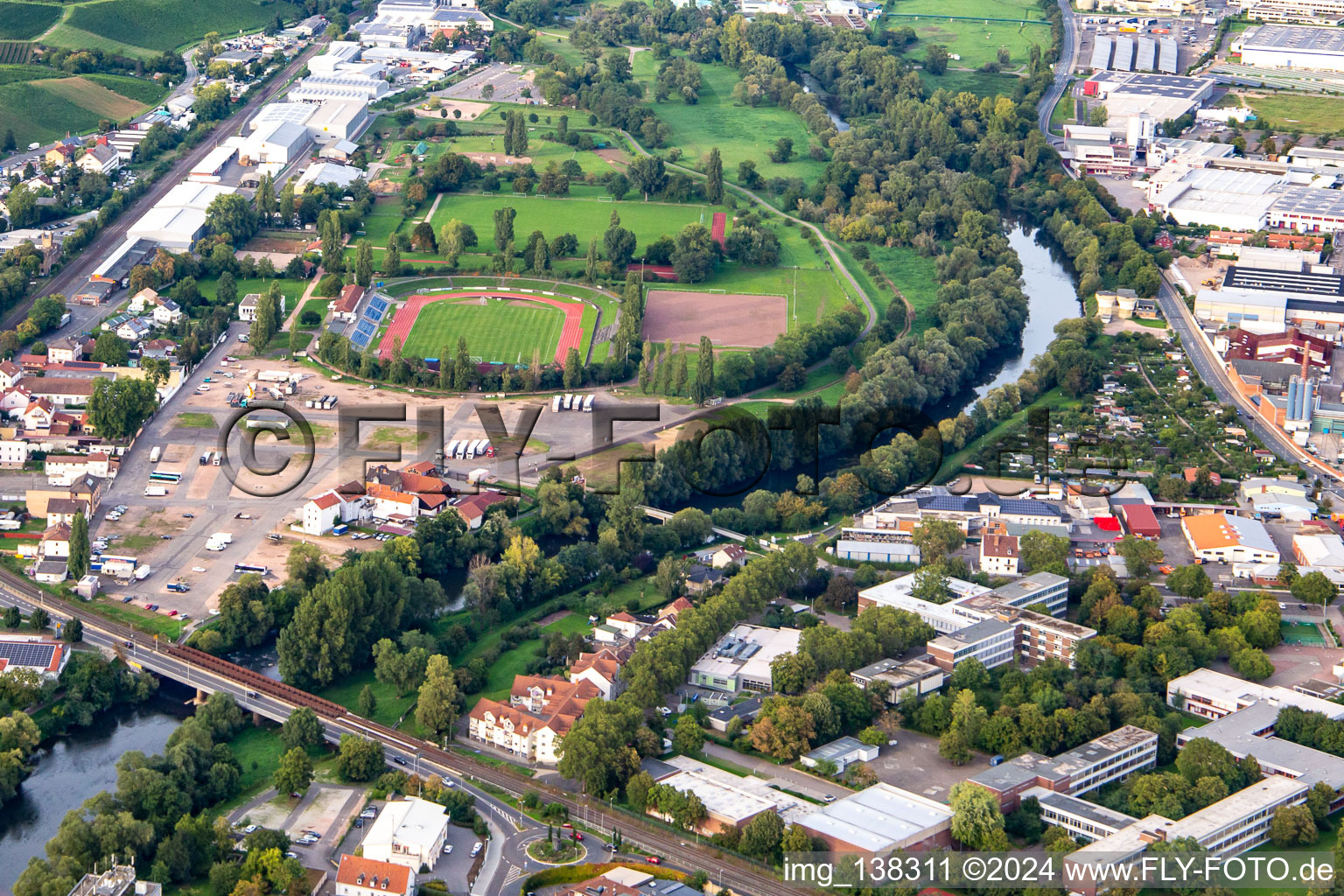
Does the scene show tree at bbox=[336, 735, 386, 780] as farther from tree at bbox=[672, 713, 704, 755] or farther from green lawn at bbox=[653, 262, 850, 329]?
green lawn at bbox=[653, 262, 850, 329]

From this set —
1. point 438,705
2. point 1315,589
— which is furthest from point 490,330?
point 1315,589

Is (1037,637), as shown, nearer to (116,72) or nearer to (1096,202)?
(1096,202)

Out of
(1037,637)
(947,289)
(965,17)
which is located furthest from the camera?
(965,17)

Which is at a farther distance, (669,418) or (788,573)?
(669,418)

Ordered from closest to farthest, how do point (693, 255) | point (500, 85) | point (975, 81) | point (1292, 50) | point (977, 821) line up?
point (977, 821) → point (693, 255) → point (500, 85) → point (975, 81) → point (1292, 50)

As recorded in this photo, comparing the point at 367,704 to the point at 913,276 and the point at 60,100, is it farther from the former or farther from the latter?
the point at 60,100

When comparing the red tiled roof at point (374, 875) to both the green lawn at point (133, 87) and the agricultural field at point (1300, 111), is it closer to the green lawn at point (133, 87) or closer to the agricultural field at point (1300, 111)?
the green lawn at point (133, 87)

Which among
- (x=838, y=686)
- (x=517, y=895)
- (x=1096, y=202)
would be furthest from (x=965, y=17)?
(x=517, y=895)
